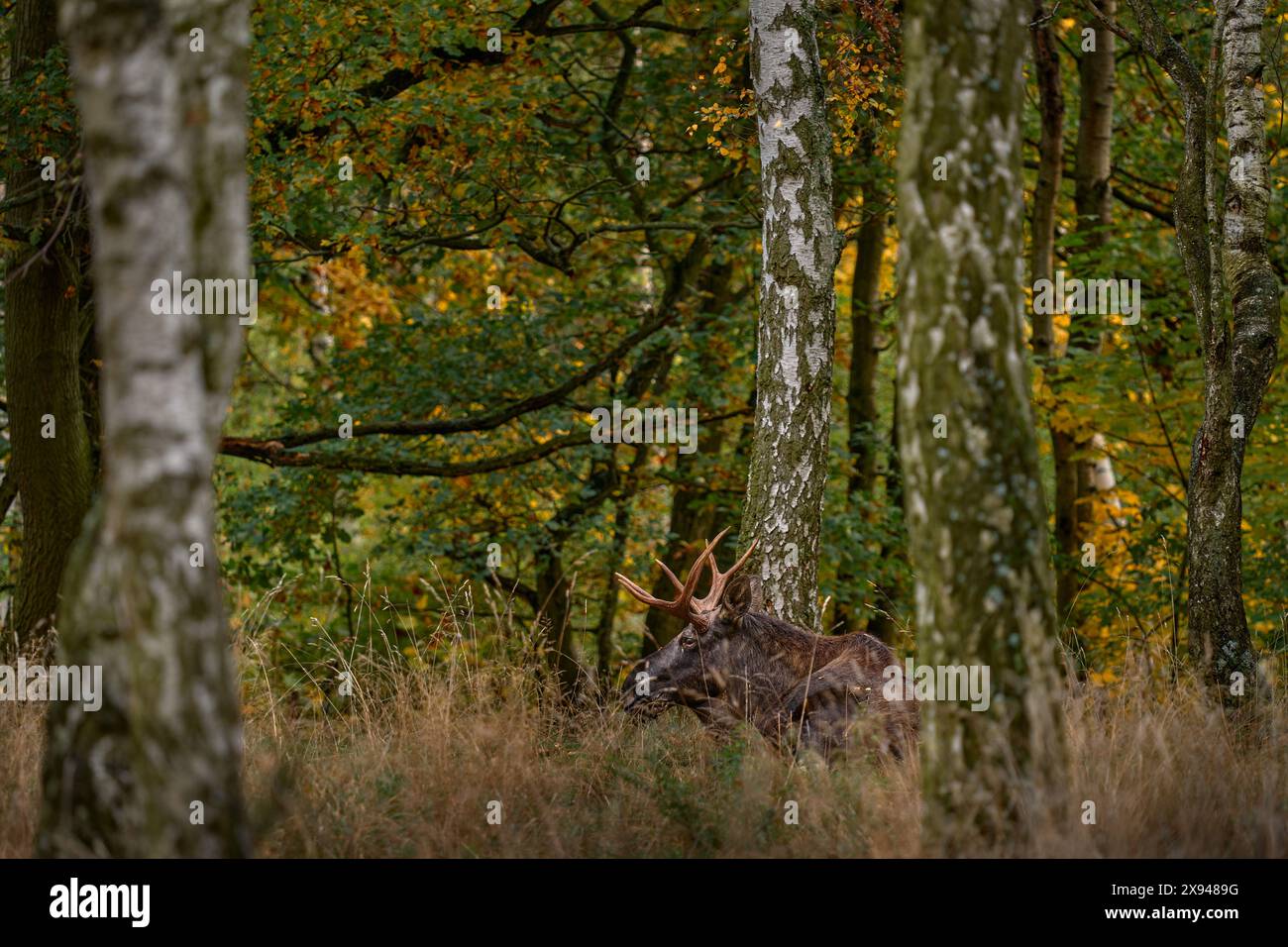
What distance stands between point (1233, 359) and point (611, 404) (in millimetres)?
8004

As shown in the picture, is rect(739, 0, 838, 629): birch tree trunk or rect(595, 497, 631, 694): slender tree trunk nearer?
rect(739, 0, 838, 629): birch tree trunk

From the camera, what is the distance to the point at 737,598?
7734 millimetres

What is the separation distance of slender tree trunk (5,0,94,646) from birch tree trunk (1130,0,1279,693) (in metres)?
8.38

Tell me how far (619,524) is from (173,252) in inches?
493

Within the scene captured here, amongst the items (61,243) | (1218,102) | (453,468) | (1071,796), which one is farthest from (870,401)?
(1071,796)

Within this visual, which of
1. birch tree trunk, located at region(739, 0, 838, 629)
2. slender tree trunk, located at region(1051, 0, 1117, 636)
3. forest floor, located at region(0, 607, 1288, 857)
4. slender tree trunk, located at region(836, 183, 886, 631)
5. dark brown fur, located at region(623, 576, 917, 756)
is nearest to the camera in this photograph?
forest floor, located at region(0, 607, 1288, 857)

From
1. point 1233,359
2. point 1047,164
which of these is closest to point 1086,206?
point 1047,164

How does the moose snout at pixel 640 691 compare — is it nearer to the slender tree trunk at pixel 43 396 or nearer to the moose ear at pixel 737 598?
the moose ear at pixel 737 598

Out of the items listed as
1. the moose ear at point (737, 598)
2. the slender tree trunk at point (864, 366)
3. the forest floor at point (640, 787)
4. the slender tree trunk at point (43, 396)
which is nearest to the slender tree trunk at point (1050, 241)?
the slender tree trunk at point (864, 366)

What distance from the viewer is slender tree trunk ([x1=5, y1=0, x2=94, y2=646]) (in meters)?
10.4

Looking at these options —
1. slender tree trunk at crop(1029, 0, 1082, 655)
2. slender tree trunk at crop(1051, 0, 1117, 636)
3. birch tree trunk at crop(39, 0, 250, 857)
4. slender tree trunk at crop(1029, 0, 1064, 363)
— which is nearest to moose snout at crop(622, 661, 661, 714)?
birch tree trunk at crop(39, 0, 250, 857)

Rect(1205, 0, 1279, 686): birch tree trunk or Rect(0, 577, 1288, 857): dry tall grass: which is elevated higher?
Rect(1205, 0, 1279, 686): birch tree trunk

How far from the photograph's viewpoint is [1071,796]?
15.1ft

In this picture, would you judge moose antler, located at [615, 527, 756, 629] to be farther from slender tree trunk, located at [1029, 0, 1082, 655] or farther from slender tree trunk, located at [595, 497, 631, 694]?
slender tree trunk, located at [1029, 0, 1082, 655]
